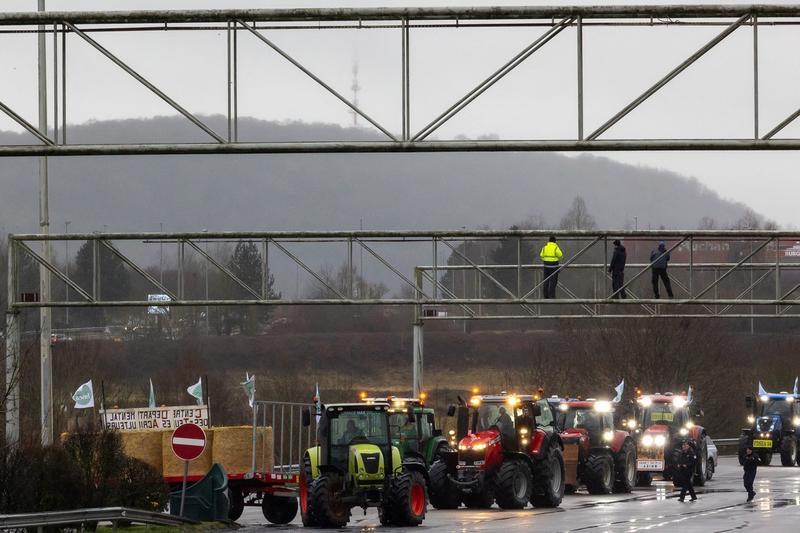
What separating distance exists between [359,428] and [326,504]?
2016 millimetres

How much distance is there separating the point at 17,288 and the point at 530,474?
1159 centimetres

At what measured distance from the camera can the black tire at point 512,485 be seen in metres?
32.0

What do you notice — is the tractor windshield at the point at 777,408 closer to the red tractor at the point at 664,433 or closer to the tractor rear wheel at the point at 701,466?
the red tractor at the point at 664,433

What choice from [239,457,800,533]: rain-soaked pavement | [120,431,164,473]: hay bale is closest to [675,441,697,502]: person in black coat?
[239,457,800,533]: rain-soaked pavement

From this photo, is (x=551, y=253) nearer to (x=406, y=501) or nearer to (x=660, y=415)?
(x=660, y=415)

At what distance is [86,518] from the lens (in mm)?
23562

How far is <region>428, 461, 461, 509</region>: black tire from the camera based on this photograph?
3256 cm

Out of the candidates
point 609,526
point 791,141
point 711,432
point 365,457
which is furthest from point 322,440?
point 711,432

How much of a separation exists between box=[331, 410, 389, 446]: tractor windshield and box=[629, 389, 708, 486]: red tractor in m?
13.5

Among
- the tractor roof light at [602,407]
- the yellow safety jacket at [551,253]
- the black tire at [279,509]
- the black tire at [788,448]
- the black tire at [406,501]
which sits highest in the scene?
the yellow safety jacket at [551,253]

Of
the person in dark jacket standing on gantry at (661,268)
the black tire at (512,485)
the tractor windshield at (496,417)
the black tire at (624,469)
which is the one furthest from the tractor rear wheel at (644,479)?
the black tire at (512,485)

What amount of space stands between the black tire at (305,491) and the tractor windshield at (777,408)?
2726 cm

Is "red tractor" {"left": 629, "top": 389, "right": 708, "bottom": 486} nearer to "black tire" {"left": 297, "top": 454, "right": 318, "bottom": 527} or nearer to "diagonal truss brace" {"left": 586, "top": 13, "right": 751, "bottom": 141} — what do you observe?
"black tire" {"left": 297, "top": 454, "right": 318, "bottom": 527}

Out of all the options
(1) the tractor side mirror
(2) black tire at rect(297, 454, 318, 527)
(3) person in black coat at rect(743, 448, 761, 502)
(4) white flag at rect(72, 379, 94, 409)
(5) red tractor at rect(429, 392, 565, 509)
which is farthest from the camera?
(4) white flag at rect(72, 379, 94, 409)
